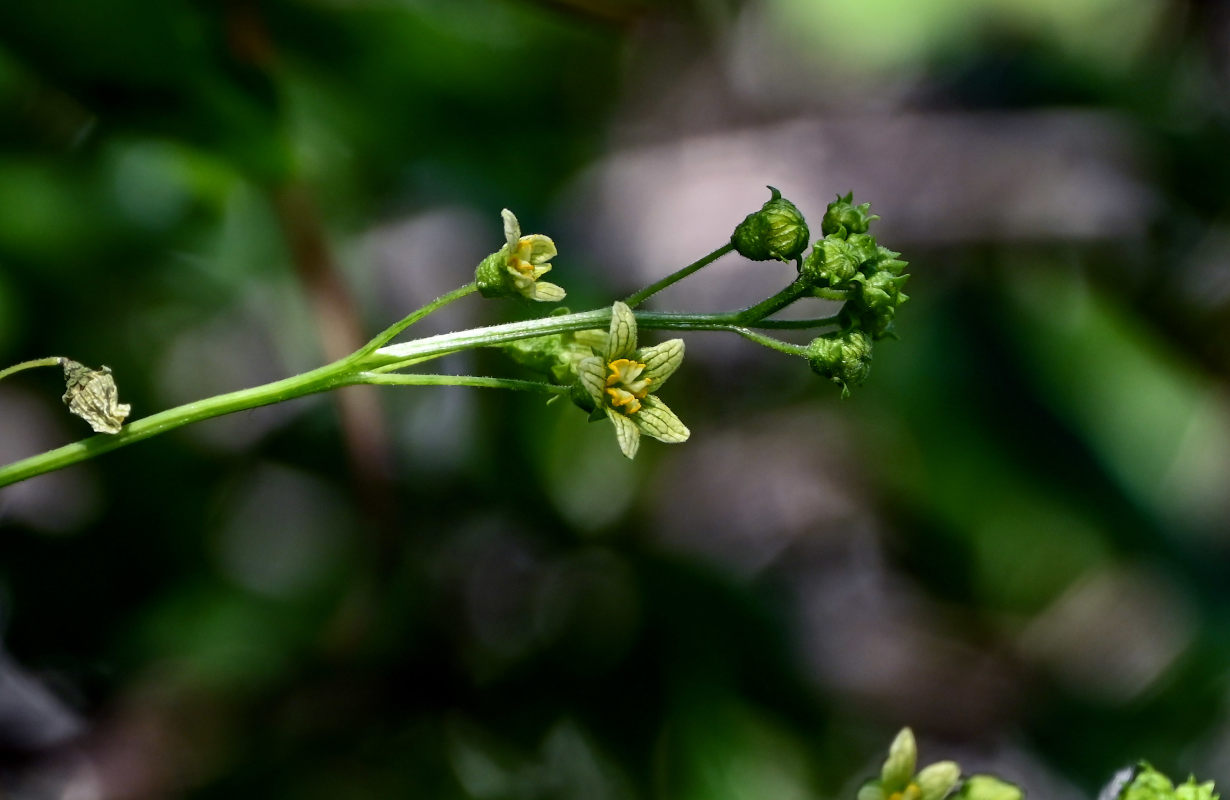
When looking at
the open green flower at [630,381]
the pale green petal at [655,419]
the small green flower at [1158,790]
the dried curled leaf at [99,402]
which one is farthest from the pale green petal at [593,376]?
the small green flower at [1158,790]

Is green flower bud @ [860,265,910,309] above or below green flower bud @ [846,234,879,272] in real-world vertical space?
below

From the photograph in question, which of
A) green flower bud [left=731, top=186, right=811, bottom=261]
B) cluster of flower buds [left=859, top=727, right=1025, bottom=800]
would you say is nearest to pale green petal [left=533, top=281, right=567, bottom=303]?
green flower bud [left=731, top=186, right=811, bottom=261]

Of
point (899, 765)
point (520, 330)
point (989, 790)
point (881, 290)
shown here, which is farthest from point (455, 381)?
point (989, 790)

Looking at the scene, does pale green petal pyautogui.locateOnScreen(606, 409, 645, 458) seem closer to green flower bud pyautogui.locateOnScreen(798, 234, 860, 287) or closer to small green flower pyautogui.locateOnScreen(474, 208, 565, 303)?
small green flower pyautogui.locateOnScreen(474, 208, 565, 303)

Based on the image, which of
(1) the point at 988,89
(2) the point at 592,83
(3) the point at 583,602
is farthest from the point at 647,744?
(1) the point at 988,89

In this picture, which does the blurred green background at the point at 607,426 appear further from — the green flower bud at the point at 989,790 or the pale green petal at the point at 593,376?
the pale green petal at the point at 593,376
